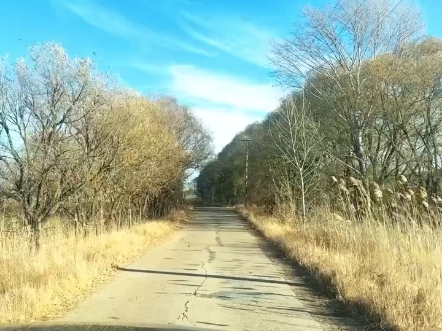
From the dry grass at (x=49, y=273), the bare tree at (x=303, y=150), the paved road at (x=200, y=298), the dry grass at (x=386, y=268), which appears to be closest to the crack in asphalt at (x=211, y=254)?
the paved road at (x=200, y=298)

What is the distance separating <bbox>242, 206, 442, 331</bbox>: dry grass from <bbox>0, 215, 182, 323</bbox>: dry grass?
4.80m

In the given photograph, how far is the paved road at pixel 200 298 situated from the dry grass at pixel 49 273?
42 cm

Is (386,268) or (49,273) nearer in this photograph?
(386,268)

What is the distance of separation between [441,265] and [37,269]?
23.1 ft

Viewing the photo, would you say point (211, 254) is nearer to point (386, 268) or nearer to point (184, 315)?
point (386, 268)

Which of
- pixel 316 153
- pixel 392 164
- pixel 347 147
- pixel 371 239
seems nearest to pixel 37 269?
pixel 371 239

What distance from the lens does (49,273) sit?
9.68m

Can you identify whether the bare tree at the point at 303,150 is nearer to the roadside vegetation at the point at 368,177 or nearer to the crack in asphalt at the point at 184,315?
the roadside vegetation at the point at 368,177

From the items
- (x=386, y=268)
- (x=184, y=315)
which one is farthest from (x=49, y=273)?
(x=386, y=268)

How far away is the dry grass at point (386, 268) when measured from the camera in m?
6.97

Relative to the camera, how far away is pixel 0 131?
1397 centimetres

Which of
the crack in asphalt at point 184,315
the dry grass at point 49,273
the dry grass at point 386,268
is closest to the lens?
the dry grass at point 386,268

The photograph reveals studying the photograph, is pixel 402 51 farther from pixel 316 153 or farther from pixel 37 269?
pixel 37 269

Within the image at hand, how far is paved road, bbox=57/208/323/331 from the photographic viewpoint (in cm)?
750
